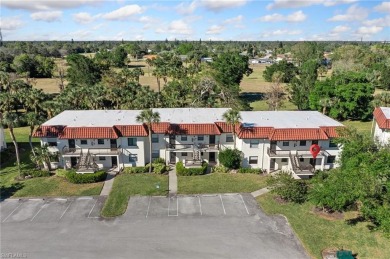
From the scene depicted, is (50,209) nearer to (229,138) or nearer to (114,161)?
(114,161)

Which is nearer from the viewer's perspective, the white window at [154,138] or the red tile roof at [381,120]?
the white window at [154,138]

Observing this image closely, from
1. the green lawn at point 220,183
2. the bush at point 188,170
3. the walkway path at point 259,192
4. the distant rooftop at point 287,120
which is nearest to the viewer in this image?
the walkway path at point 259,192

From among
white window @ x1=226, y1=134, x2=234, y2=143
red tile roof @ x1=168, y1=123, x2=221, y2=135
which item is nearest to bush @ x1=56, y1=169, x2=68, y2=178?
red tile roof @ x1=168, y1=123, x2=221, y2=135

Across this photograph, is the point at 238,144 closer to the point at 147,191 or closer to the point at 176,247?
the point at 147,191

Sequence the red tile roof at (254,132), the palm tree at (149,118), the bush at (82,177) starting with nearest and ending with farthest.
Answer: the bush at (82,177)
the palm tree at (149,118)
the red tile roof at (254,132)

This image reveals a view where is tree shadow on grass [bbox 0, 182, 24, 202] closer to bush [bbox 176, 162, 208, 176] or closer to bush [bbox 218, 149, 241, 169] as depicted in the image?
bush [bbox 176, 162, 208, 176]

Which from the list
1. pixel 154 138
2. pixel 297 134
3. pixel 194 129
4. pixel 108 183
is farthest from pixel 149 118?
pixel 297 134

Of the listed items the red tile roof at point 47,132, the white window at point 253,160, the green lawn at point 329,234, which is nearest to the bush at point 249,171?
the white window at point 253,160

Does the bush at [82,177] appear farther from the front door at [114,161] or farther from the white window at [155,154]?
the white window at [155,154]
